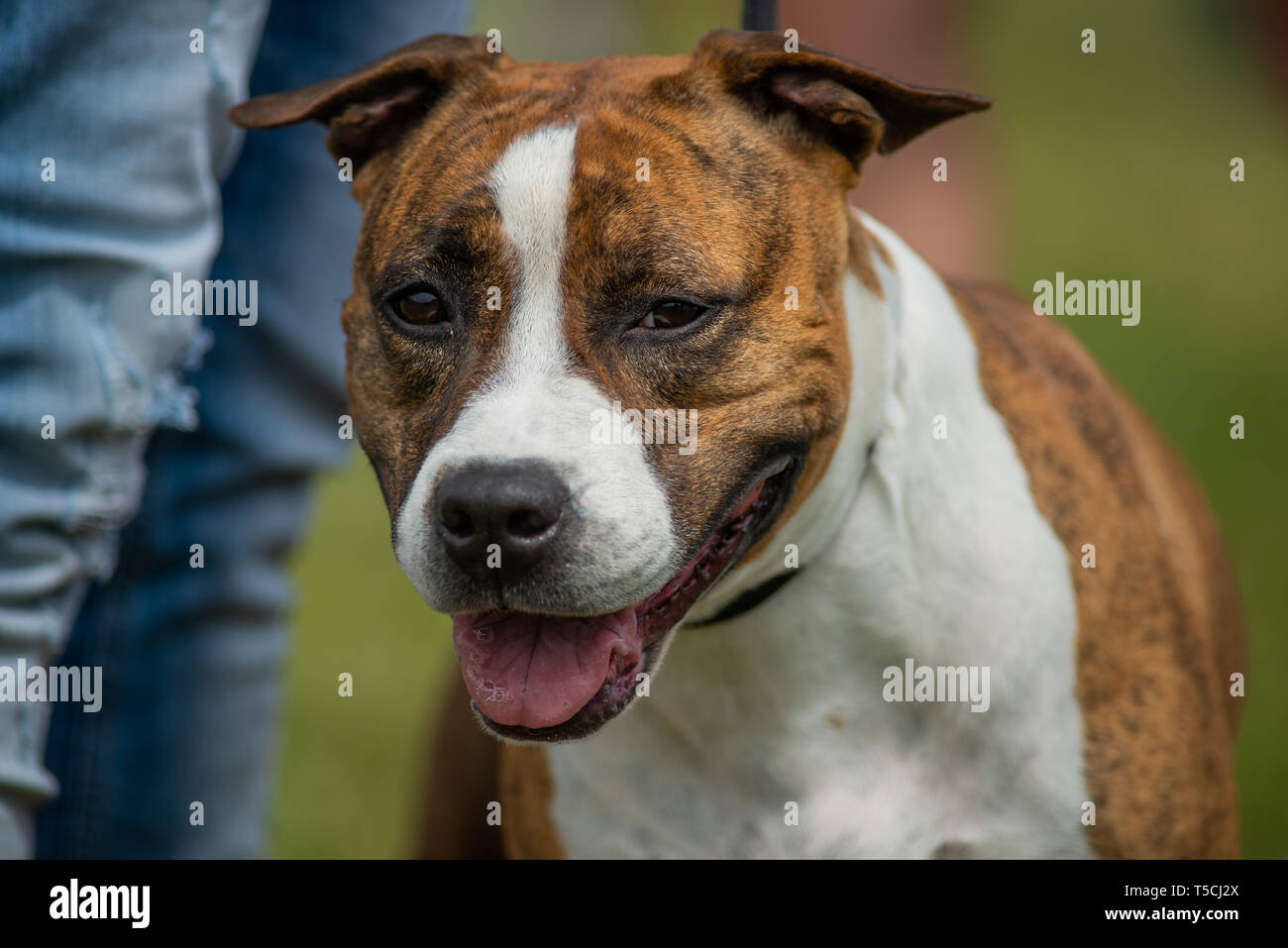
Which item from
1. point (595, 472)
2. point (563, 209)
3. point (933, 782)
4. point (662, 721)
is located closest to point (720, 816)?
point (662, 721)

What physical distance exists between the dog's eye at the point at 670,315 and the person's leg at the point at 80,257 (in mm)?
890

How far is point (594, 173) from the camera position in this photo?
2.39 meters

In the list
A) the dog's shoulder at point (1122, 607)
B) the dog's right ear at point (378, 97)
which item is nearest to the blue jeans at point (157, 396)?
the dog's right ear at point (378, 97)

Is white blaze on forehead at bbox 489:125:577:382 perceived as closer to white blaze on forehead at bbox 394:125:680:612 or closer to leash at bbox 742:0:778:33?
white blaze on forehead at bbox 394:125:680:612

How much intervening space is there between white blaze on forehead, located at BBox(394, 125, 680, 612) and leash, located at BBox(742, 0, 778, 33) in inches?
26.9

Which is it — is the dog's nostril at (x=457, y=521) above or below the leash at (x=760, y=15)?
below

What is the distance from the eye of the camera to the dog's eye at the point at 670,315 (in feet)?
7.91

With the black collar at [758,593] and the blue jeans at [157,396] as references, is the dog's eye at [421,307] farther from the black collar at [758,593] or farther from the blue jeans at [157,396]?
the black collar at [758,593]

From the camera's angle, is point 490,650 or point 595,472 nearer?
point 595,472
